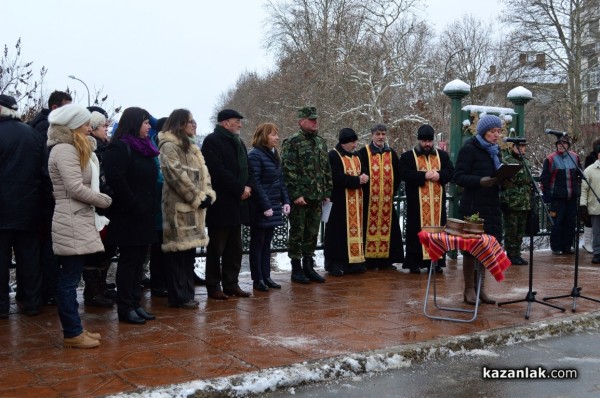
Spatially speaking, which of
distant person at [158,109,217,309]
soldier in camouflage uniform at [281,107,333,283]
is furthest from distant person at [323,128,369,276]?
distant person at [158,109,217,309]

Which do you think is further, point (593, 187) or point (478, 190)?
point (593, 187)

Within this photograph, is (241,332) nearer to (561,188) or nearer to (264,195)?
(264,195)

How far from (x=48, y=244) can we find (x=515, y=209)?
21.6ft

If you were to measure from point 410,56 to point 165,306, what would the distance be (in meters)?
36.1

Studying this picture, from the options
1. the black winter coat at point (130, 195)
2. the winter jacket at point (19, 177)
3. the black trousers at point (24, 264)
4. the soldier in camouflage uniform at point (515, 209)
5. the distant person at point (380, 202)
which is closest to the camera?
the black winter coat at point (130, 195)

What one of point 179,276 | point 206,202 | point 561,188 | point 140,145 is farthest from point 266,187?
point 561,188

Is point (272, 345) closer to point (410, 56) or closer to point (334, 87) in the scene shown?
point (334, 87)

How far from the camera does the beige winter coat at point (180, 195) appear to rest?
6.68 m

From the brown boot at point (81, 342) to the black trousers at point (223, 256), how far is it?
84.1 inches

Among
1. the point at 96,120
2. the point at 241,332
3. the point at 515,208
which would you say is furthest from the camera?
the point at 515,208

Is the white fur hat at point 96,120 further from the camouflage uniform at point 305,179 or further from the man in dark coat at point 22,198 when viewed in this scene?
the camouflage uniform at point 305,179

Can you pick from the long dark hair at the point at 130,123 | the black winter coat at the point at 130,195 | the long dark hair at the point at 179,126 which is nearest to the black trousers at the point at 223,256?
the long dark hair at the point at 179,126

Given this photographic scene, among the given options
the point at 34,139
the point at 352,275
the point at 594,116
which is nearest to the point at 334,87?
the point at 594,116

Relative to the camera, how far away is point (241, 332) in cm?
596
